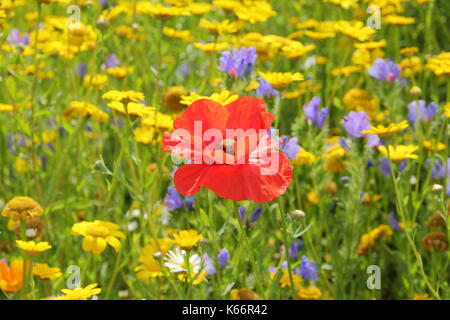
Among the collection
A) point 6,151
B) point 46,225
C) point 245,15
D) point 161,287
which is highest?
point 245,15

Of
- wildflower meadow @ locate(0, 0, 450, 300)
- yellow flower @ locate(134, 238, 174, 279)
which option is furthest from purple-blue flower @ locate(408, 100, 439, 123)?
yellow flower @ locate(134, 238, 174, 279)

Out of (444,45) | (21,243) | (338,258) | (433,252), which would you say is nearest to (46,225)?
(21,243)

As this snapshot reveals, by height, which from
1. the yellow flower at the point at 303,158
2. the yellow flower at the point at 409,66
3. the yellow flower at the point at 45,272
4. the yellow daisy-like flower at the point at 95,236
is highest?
the yellow flower at the point at 409,66

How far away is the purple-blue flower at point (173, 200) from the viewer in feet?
4.00

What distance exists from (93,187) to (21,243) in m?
0.77

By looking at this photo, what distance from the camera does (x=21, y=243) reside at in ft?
2.95

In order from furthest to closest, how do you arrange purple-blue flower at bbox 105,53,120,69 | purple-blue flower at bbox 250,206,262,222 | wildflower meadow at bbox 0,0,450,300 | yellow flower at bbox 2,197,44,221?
purple-blue flower at bbox 105,53,120,69, purple-blue flower at bbox 250,206,262,222, yellow flower at bbox 2,197,44,221, wildflower meadow at bbox 0,0,450,300

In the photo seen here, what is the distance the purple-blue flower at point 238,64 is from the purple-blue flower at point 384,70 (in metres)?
0.42

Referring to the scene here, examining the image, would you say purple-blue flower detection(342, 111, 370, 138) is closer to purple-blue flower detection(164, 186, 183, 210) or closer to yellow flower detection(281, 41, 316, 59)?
yellow flower detection(281, 41, 316, 59)

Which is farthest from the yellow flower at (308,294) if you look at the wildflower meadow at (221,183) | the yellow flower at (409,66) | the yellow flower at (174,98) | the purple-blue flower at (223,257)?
the yellow flower at (409,66)

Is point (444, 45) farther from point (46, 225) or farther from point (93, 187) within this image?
point (46, 225)

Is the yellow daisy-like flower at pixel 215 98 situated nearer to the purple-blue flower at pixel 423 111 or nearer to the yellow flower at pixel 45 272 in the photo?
the yellow flower at pixel 45 272

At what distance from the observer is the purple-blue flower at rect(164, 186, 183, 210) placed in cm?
122
